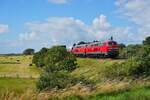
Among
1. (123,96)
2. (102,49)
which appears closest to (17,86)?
(102,49)

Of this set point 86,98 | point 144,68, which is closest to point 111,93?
point 86,98

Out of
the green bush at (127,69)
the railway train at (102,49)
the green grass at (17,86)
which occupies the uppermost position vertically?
the railway train at (102,49)

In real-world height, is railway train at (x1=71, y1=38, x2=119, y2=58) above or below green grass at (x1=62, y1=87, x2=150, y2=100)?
above

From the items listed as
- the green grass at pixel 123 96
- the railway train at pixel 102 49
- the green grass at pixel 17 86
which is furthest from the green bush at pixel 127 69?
the railway train at pixel 102 49

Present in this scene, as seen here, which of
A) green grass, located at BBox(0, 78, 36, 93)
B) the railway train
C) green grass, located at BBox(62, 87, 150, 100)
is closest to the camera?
green grass, located at BBox(62, 87, 150, 100)

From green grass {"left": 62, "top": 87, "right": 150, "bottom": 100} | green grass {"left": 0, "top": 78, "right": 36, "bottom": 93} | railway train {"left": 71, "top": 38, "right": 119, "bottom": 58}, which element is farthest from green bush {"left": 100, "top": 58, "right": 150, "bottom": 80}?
railway train {"left": 71, "top": 38, "right": 119, "bottom": 58}

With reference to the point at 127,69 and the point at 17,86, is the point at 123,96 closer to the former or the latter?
the point at 127,69

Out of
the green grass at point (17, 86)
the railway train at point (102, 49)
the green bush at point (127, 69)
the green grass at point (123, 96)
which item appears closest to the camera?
the green grass at point (123, 96)

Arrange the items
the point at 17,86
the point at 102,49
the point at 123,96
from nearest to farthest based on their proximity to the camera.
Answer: the point at 123,96, the point at 17,86, the point at 102,49

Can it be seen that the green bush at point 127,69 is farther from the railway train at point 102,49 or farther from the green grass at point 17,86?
the railway train at point 102,49

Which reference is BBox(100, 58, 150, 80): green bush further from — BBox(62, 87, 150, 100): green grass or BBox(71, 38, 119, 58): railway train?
BBox(71, 38, 119, 58): railway train

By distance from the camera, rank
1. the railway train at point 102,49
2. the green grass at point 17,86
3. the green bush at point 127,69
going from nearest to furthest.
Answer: the green grass at point 17,86
the green bush at point 127,69
the railway train at point 102,49

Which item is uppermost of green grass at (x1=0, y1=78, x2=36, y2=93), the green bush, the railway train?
the railway train

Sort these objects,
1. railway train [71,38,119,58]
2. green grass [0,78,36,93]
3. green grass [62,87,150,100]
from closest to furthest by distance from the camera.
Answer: green grass [62,87,150,100] → green grass [0,78,36,93] → railway train [71,38,119,58]
